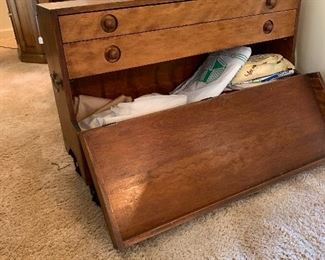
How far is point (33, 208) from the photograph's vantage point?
1.16 metres

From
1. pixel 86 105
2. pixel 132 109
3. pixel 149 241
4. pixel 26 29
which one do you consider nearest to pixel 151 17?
pixel 132 109

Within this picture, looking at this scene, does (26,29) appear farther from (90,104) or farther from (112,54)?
(112,54)

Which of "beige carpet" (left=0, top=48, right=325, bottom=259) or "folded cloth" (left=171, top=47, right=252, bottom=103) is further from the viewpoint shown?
"folded cloth" (left=171, top=47, right=252, bottom=103)

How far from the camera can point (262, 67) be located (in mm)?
1311

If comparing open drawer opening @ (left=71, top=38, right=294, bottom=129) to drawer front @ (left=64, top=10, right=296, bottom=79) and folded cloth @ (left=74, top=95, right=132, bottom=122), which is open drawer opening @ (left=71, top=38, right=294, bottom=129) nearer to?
folded cloth @ (left=74, top=95, right=132, bottom=122)

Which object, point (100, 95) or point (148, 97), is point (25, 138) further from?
point (148, 97)

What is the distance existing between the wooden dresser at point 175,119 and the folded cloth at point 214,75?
0.25 feet

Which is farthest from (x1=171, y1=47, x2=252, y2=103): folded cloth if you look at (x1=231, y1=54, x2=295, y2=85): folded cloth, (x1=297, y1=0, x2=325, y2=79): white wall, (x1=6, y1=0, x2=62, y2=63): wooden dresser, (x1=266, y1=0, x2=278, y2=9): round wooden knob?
(x1=6, y1=0, x2=62, y2=63): wooden dresser

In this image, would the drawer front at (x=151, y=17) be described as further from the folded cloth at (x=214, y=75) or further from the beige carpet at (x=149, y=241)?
the beige carpet at (x=149, y=241)

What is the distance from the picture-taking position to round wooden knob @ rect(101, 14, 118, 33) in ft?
3.20

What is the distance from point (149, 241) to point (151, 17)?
68 centimetres

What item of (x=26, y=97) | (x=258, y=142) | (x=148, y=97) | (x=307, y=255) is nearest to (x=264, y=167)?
(x=258, y=142)

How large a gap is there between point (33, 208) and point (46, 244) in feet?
0.66

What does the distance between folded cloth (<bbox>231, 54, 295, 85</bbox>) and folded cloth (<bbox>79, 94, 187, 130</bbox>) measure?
250 millimetres
